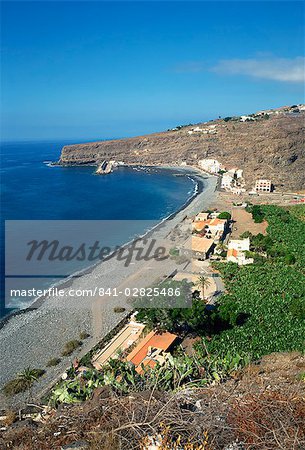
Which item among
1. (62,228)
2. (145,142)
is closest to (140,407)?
(62,228)

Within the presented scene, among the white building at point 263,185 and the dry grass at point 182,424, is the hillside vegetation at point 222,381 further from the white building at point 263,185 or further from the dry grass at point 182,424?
the white building at point 263,185

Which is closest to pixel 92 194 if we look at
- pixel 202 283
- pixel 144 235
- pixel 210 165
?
pixel 144 235

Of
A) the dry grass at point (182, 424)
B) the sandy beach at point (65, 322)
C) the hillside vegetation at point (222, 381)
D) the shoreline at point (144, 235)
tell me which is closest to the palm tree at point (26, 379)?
the sandy beach at point (65, 322)

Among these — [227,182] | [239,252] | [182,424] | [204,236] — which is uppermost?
[227,182]

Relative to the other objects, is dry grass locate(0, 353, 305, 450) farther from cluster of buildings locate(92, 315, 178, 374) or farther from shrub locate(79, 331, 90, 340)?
shrub locate(79, 331, 90, 340)

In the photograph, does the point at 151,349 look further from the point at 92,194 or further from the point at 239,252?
the point at 92,194
